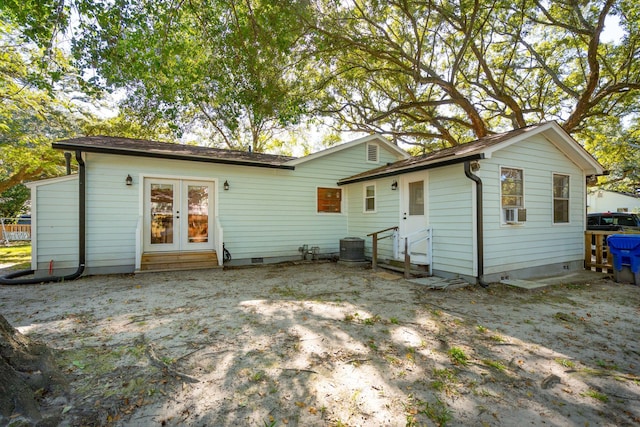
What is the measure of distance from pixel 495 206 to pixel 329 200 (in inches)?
198

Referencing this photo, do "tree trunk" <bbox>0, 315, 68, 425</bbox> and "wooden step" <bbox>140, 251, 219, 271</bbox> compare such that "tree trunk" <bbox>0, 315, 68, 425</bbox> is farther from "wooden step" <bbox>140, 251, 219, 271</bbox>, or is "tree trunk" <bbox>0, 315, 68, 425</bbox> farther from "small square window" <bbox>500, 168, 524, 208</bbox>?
"small square window" <bbox>500, 168, 524, 208</bbox>

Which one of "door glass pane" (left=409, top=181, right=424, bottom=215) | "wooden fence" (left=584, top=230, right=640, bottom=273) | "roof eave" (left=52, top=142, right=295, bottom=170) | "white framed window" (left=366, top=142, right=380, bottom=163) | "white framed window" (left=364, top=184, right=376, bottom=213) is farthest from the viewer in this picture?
"white framed window" (left=366, top=142, right=380, bottom=163)

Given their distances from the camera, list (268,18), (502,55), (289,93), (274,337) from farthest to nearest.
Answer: (502,55) < (289,93) < (268,18) < (274,337)

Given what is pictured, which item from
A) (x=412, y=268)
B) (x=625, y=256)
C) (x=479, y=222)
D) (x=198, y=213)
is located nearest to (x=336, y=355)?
(x=479, y=222)

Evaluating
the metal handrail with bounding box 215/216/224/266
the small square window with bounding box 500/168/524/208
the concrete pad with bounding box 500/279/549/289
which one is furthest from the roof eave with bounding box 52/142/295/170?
the concrete pad with bounding box 500/279/549/289

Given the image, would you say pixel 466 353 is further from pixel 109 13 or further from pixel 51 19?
pixel 51 19

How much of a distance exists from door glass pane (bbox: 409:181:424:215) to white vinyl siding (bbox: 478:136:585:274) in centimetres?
150

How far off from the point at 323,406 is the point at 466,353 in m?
1.78

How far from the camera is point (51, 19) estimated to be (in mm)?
4574

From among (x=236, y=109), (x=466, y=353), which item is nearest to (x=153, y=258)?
(x=236, y=109)

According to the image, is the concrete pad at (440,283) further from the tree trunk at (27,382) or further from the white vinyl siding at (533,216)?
the tree trunk at (27,382)

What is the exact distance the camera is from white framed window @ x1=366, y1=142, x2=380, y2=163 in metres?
10.5

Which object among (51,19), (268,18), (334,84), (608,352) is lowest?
(608,352)

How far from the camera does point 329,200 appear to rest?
984 cm
